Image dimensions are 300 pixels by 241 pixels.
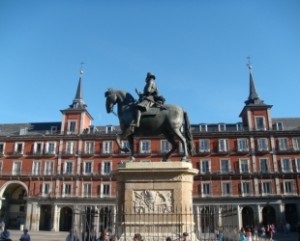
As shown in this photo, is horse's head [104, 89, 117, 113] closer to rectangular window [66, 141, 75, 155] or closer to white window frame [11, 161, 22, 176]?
rectangular window [66, 141, 75, 155]

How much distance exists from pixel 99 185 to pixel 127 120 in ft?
144

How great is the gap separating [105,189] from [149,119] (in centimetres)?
4368

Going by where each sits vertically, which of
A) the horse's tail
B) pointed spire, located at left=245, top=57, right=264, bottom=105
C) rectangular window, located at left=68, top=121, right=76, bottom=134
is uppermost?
pointed spire, located at left=245, top=57, right=264, bottom=105

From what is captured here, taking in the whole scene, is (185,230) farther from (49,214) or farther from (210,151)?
(49,214)

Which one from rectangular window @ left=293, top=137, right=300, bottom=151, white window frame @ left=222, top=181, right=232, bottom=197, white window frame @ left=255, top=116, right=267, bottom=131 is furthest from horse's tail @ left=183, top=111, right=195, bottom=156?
rectangular window @ left=293, top=137, right=300, bottom=151

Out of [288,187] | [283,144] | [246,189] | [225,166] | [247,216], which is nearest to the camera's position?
[288,187]

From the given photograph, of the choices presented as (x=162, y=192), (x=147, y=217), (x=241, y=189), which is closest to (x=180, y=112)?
(x=162, y=192)

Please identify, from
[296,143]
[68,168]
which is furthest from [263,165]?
[68,168]

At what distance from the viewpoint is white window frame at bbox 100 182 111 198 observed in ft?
174

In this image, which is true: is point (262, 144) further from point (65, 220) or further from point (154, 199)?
point (154, 199)

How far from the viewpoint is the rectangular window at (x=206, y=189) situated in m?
51.8

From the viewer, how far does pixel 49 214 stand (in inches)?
2144

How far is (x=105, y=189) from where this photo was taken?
53219 millimetres

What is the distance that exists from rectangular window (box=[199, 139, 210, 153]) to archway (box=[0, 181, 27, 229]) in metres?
28.0
